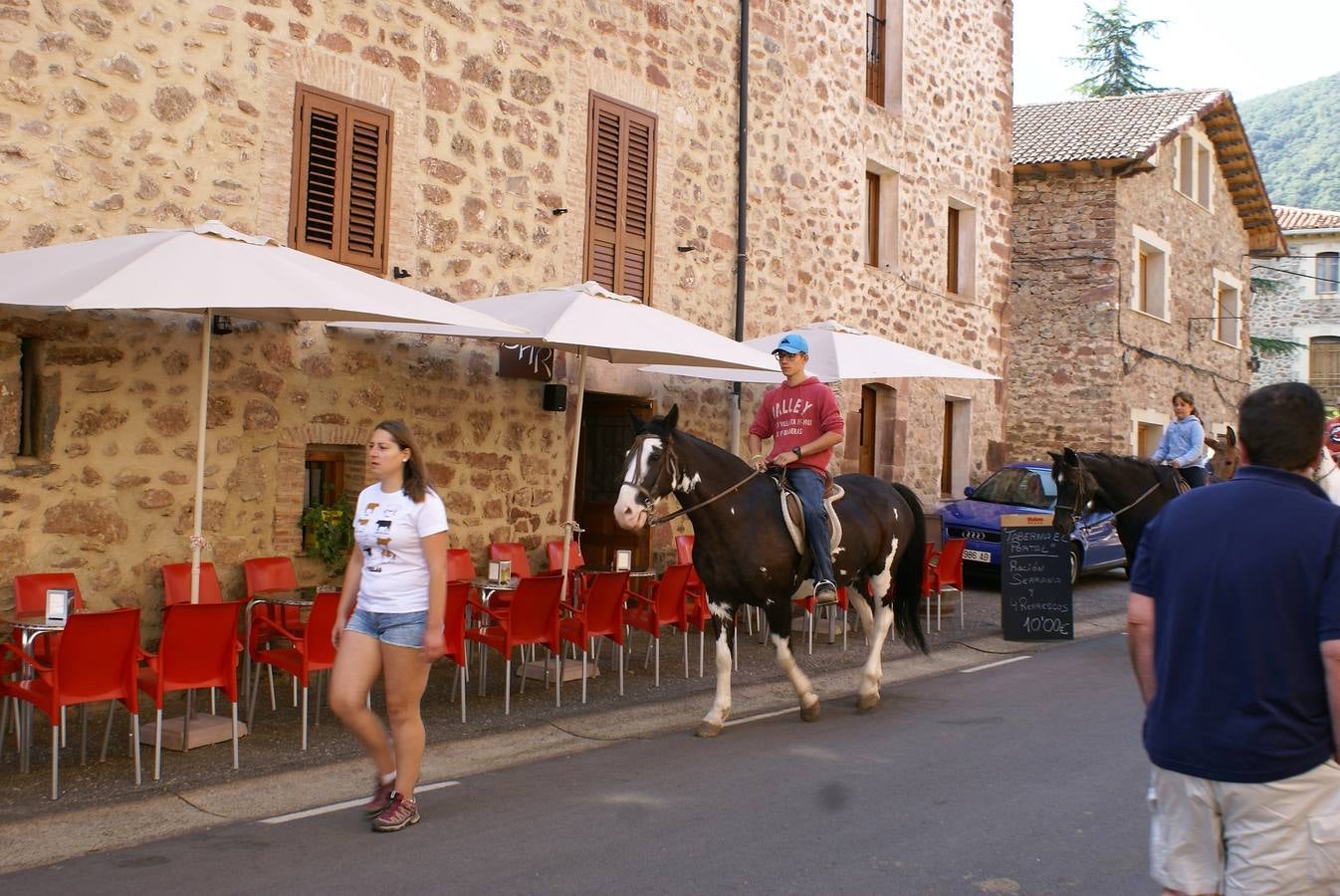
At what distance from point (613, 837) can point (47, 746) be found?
3556 millimetres

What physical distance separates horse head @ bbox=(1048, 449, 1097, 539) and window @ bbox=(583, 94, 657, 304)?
442cm

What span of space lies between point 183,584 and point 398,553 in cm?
361

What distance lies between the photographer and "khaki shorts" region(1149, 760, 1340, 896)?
9.00 ft

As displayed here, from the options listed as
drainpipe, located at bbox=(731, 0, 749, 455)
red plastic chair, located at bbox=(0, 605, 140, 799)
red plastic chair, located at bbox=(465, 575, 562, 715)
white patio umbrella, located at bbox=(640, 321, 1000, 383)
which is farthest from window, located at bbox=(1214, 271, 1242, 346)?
red plastic chair, located at bbox=(0, 605, 140, 799)

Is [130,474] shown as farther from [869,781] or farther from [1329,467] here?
[1329,467]

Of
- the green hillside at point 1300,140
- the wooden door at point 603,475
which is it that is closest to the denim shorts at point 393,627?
the wooden door at point 603,475

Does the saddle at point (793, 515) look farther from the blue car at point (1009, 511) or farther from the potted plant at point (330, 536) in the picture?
the blue car at point (1009, 511)

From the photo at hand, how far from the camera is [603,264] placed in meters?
12.0

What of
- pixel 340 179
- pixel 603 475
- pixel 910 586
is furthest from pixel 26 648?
pixel 603 475

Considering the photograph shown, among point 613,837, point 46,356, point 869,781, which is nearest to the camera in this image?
point 613,837

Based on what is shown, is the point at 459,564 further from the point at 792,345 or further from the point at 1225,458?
the point at 1225,458

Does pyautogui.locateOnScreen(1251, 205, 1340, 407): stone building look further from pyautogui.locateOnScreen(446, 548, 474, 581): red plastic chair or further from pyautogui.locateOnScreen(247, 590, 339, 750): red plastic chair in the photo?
pyautogui.locateOnScreen(247, 590, 339, 750): red plastic chair

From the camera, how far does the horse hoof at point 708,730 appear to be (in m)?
7.51

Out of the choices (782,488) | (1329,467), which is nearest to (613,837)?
(782,488)
